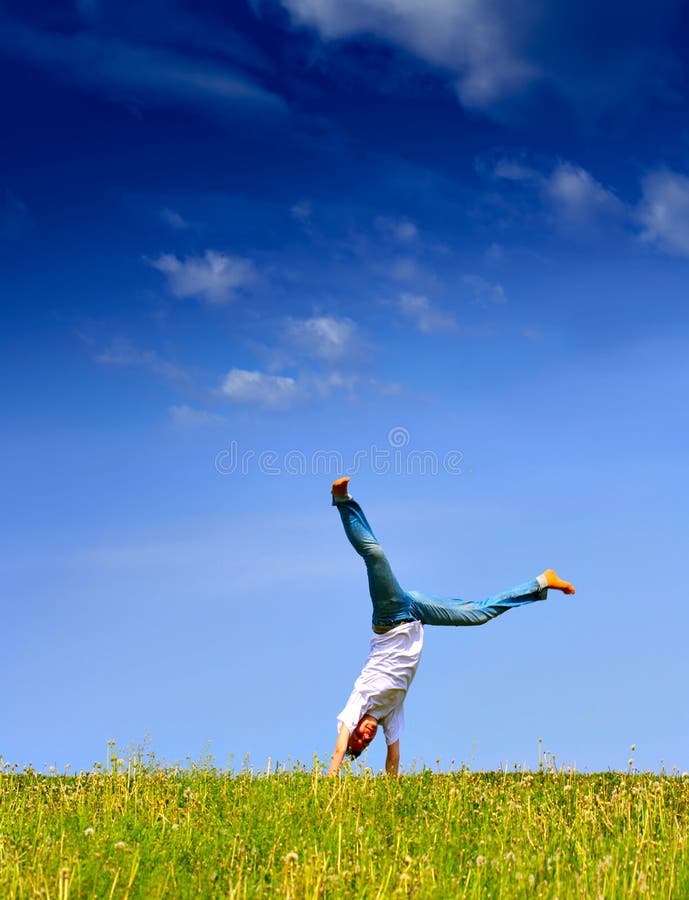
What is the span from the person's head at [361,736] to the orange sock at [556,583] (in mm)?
3172

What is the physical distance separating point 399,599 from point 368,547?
0.85 metres

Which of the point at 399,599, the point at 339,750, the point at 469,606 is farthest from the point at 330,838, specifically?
the point at 469,606

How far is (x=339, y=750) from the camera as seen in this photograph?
11914mm

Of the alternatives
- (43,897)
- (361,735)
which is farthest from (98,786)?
(43,897)

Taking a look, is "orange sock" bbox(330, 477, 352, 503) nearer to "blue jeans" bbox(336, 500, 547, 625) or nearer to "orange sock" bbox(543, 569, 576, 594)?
"blue jeans" bbox(336, 500, 547, 625)

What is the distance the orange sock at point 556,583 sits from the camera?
1363 cm

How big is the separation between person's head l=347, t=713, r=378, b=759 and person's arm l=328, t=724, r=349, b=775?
0.13 m

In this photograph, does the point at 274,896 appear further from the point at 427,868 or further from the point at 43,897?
the point at 43,897

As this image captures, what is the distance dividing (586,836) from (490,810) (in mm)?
1061

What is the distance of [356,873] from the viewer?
6734 mm

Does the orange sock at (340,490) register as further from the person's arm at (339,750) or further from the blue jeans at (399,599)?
the person's arm at (339,750)

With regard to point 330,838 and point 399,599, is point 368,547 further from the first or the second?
point 330,838

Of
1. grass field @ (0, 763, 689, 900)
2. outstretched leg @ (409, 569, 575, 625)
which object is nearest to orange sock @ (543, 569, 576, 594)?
outstretched leg @ (409, 569, 575, 625)

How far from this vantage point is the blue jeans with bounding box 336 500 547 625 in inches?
487
